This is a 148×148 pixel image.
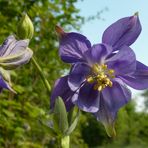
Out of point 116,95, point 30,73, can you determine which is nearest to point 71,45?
point 116,95

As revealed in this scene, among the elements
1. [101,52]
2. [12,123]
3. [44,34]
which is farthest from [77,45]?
[44,34]

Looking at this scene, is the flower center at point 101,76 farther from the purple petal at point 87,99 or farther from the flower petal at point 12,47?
the flower petal at point 12,47

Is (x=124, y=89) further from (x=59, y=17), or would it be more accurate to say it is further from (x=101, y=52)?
(x=59, y=17)

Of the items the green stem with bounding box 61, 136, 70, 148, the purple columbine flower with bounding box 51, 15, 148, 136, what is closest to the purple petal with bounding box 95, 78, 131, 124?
the purple columbine flower with bounding box 51, 15, 148, 136

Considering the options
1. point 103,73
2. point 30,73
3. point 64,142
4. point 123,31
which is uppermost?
point 123,31

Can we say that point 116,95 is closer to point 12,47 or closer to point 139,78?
point 139,78

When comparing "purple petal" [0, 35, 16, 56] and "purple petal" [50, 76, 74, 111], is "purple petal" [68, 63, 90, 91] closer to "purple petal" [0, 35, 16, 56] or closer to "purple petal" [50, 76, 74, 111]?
"purple petal" [50, 76, 74, 111]
